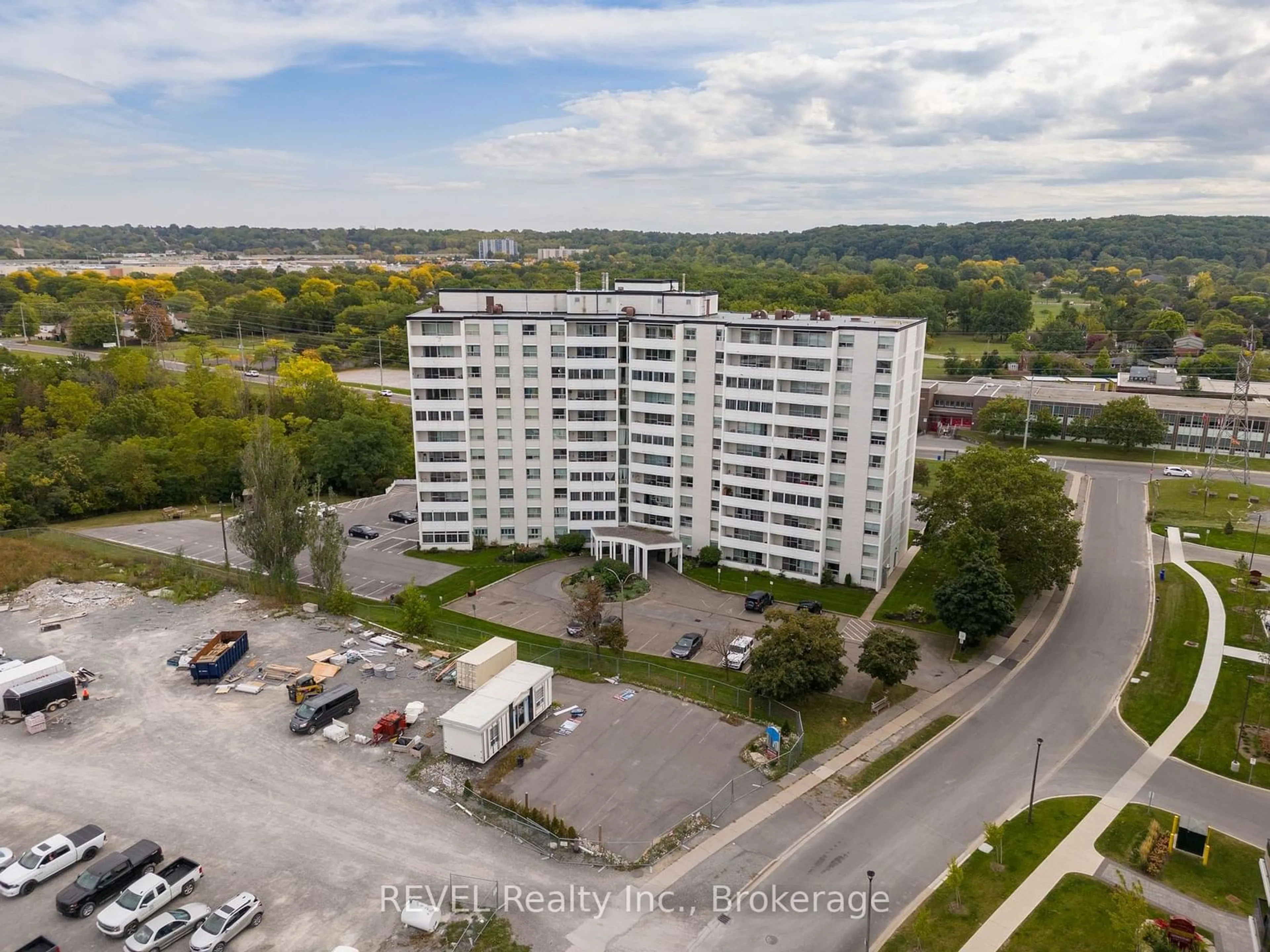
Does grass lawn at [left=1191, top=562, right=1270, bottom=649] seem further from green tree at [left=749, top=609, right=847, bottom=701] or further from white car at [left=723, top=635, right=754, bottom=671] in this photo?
white car at [left=723, top=635, right=754, bottom=671]

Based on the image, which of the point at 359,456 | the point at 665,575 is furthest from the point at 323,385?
the point at 665,575

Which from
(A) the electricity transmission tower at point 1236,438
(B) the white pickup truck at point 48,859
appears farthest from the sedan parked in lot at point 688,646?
(A) the electricity transmission tower at point 1236,438

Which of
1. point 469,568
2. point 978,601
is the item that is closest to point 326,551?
point 469,568

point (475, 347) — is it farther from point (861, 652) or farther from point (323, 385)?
point (323, 385)

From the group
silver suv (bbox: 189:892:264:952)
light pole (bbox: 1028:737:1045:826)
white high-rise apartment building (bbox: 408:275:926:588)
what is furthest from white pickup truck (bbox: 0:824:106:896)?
white high-rise apartment building (bbox: 408:275:926:588)

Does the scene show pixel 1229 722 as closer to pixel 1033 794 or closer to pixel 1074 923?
pixel 1033 794

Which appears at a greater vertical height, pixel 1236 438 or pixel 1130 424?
pixel 1130 424

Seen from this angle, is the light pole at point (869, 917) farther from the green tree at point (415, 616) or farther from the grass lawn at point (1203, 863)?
the green tree at point (415, 616)
